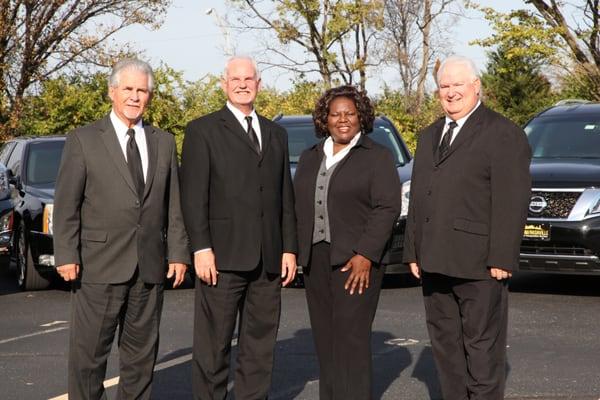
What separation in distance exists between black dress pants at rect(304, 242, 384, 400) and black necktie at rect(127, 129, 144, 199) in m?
1.04

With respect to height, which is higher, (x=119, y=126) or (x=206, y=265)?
(x=119, y=126)

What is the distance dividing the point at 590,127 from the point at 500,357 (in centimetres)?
713

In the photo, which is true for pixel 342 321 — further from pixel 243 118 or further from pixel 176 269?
pixel 243 118

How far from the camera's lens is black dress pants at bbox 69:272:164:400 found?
5867 mm

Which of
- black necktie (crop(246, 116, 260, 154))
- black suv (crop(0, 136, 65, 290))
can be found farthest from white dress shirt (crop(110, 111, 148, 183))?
black suv (crop(0, 136, 65, 290))

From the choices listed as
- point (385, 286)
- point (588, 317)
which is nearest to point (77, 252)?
point (588, 317)

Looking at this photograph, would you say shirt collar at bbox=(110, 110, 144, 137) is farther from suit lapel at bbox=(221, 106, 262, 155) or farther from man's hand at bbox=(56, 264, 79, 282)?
man's hand at bbox=(56, 264, 79, 282)

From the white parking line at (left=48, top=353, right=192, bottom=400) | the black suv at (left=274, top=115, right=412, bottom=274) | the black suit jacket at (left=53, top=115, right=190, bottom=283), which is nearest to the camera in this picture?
the black suit jacket at (left=53, top=115, right=190, bottom=283)

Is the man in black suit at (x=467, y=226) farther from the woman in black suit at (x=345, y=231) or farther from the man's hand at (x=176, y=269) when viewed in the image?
the man's hand at (x=176, y=269)

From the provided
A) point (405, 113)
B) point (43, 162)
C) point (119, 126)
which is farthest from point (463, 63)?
point (405, 113)

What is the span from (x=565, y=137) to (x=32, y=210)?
19.4ft

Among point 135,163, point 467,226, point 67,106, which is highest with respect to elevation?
point 67,106

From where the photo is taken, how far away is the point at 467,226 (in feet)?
19.3

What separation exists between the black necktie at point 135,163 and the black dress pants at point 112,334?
0.48 meters
